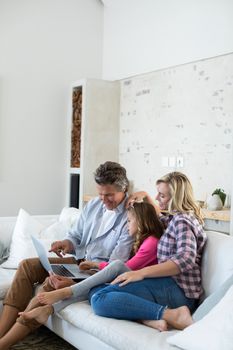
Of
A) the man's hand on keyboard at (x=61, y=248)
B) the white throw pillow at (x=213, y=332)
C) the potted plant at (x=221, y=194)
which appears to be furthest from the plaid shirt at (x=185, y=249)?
the potted plant at (x=221, y=194)

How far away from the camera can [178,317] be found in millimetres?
2561

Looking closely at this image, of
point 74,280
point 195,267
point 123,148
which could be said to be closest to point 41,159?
point 123,148

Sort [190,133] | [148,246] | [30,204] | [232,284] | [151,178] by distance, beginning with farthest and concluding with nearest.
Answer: [30,204], [151,178], [190,133], [148,246], [232,284]

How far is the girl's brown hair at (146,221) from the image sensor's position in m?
3.00

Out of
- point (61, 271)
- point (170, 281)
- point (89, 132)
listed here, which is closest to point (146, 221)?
point (170, 281)

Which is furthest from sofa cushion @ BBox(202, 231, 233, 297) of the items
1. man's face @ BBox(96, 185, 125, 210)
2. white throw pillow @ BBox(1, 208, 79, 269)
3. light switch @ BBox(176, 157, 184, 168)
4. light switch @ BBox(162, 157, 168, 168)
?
light switch @ BBox(162, 157, 168, 168)

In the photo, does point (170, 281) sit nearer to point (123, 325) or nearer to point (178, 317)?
point (178, 317)

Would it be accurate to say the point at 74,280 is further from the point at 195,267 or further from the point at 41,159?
the point at 41,159

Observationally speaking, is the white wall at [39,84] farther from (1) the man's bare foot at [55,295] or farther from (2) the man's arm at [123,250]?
(1) the man's bare foot at [55,295]

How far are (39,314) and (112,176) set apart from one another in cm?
93

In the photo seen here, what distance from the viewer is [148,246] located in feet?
9.71

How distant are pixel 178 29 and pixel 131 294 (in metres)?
3.19

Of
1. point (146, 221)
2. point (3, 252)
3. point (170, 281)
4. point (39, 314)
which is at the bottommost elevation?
point (39, 314)

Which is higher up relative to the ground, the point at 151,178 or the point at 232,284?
the point at 151,178
